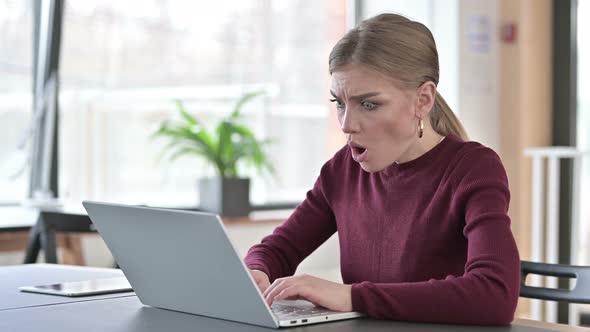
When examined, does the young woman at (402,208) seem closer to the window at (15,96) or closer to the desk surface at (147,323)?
the desk surface at (147,323)

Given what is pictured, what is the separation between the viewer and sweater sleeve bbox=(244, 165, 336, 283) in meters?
1.89

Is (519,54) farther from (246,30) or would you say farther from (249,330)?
(249,330)

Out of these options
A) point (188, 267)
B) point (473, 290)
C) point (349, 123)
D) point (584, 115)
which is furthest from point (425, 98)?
point (584, 115)

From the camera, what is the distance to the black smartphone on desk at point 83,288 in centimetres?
172

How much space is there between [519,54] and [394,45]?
295 centimetres

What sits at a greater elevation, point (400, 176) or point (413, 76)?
point (413, 76)

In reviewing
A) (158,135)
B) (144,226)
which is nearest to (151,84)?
(158,135)

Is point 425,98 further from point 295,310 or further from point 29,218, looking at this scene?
point 29,218

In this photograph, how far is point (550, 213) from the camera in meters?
4.26

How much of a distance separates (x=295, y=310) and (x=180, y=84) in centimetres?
286

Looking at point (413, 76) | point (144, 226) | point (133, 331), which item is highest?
point (413, 76)

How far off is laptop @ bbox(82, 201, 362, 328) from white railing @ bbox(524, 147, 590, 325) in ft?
9.49

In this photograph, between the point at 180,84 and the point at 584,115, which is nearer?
the point at 180,84

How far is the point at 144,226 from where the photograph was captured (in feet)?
4.67
